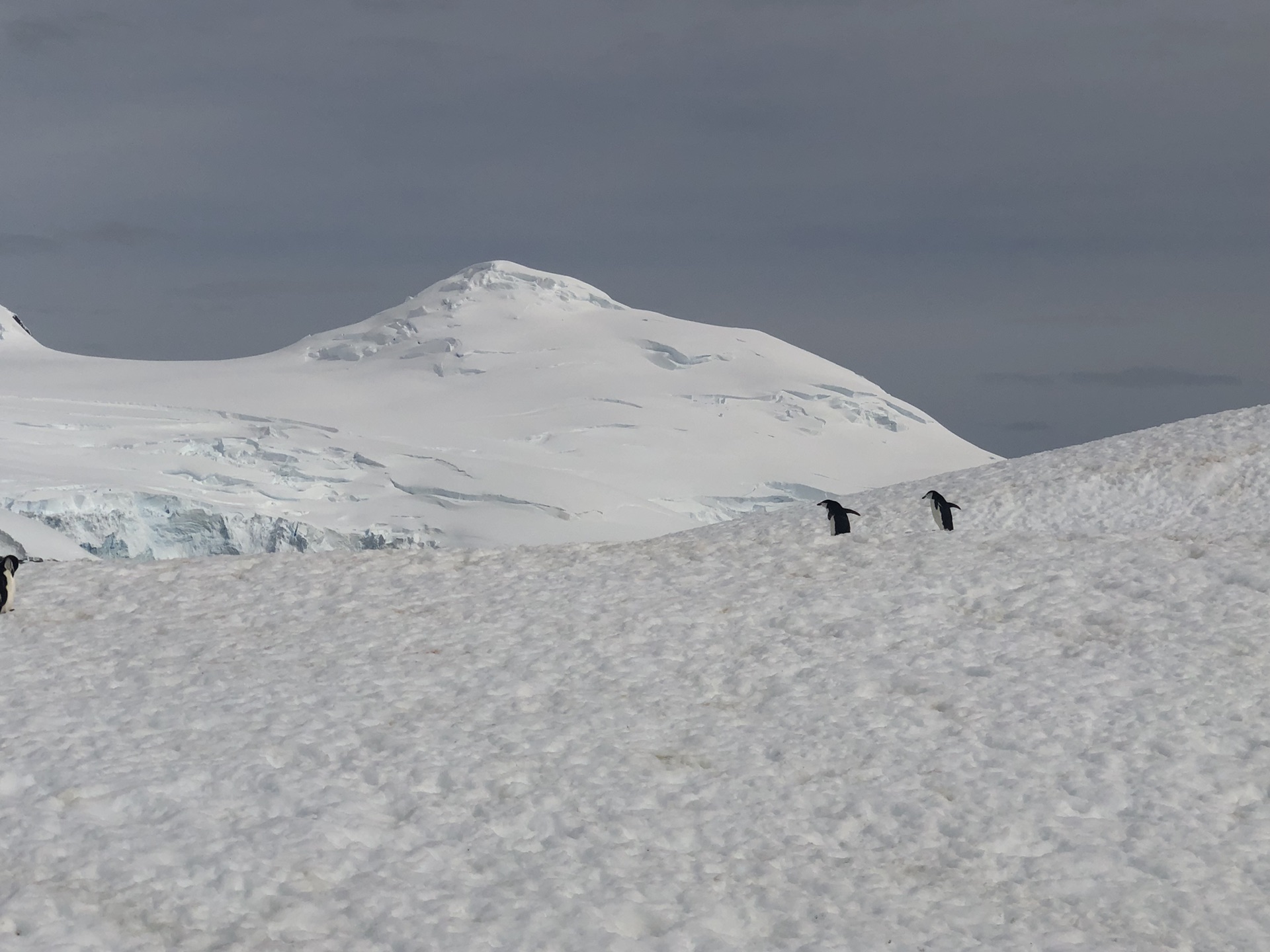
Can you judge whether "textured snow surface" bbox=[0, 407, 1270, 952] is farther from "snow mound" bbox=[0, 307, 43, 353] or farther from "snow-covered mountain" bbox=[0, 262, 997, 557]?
"snow mound" bbox=[0, 307, 43, 353]

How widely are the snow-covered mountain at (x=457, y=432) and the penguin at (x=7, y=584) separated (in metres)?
48.9

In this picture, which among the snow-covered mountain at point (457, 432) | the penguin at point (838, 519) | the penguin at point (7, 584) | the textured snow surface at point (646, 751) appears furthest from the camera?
the snow-covered mountain at point (457, 432)

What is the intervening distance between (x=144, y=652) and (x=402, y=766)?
13.3ft

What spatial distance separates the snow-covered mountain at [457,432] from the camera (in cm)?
6400

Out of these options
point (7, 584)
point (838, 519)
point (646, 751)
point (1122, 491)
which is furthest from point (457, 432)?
point (646, 751)

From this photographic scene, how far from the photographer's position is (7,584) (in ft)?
41.5

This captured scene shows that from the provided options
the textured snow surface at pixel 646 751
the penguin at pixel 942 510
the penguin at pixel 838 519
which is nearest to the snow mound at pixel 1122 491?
the penguin at pixel 942 510

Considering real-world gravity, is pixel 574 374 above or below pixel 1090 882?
above

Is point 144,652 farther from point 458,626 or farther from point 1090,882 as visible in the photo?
point 1090,882

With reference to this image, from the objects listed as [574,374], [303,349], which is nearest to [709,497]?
[574,374]

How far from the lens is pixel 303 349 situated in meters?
118

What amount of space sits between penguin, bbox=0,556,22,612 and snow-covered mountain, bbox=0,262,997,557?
4892 centimetres

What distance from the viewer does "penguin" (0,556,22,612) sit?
497 inches

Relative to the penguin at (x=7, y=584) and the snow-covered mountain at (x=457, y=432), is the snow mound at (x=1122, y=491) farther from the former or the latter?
the snow-covered mountain at (x=457, y=432)
